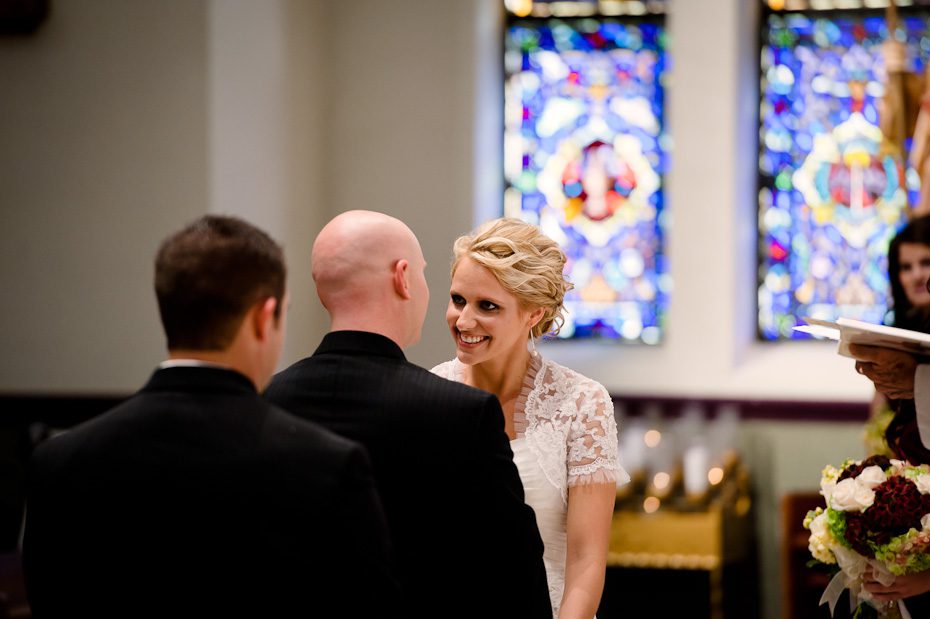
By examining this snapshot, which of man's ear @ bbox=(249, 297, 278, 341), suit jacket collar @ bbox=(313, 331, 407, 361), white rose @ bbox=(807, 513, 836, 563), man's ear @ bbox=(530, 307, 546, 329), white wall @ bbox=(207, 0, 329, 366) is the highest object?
white wall @ bbox=(207, 0, 329, 366)

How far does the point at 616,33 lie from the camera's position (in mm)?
7277

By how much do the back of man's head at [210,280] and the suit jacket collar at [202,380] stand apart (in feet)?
0.11

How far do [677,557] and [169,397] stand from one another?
14.7 feet

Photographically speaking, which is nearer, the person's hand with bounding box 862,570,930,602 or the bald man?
the bald man

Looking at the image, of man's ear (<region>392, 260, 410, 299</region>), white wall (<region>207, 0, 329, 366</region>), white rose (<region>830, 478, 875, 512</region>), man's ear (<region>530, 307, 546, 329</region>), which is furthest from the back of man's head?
white wall (<region>207, 0, 329, 366</region>)

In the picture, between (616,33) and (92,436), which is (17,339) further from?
(92,436)

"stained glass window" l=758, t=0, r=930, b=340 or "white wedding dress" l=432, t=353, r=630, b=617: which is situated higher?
"stained glass window" l=758, t=0, r=930, b=340

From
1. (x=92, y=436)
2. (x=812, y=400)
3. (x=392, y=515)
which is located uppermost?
(x=92, y=436)

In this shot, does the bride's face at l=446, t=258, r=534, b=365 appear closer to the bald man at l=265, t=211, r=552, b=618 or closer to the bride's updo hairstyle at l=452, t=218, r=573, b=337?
the bride's updo hairstyle at l=452, t=218, r=573, b=337

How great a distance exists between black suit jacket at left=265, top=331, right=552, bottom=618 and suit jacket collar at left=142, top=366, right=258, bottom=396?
12.7 inches

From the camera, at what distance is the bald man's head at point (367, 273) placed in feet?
7.31

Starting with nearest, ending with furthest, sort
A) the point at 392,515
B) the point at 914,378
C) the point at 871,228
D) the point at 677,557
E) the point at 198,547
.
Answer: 1. the point at 198,547
2. the point at 392,515
3. the point at 914,378
4. the point at 677,557
5. the point at 871,228

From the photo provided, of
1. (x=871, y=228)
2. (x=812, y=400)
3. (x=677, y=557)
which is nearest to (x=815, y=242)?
(x=871, y=228)

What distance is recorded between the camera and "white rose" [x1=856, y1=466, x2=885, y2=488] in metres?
2.79
